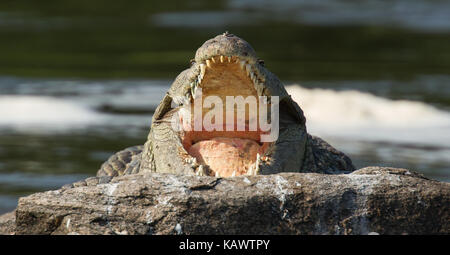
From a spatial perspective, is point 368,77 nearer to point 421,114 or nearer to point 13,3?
point 421,114

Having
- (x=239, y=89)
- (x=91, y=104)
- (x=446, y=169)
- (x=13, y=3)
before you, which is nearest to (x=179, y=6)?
(x=13, y=3)

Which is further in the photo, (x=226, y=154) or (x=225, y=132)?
(x=225, y=132)

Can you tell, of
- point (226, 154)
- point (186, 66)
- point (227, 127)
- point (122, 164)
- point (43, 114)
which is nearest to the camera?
point (226, 154)

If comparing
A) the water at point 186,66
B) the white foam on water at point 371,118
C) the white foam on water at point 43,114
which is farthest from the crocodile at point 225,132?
the white foam on water at point 43,114

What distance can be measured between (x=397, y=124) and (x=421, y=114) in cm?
41

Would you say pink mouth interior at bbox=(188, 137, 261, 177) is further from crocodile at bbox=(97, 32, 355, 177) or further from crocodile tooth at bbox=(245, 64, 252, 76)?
crocodile tooth at bbox=(245, 64, 252, 76)

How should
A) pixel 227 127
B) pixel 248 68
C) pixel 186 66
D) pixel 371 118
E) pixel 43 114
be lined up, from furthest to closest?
1. pixel 186 66
2. pixel 43 114
3. pixel 371 118
4. pixel 227 127
5. pixel 248 68

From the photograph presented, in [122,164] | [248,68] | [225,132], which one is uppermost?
[248,68]

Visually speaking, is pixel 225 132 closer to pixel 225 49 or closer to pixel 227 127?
pixel 227 127

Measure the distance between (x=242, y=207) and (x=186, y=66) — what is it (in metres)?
10.8

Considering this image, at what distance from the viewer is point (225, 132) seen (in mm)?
5195

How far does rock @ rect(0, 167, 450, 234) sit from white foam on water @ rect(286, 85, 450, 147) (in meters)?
5.30

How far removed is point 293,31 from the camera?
61.1 ft

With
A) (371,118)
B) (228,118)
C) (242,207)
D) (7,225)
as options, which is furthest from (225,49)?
(371,118)
